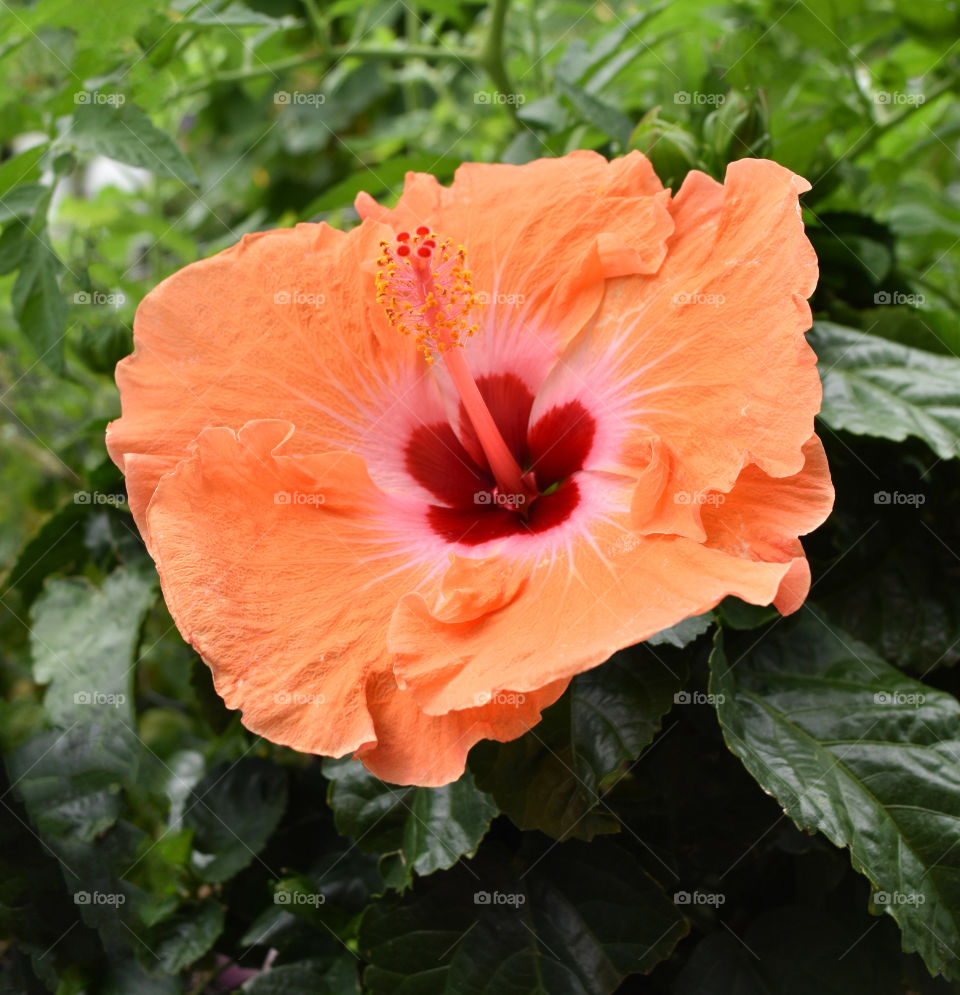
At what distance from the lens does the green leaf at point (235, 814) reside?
4.40 feet

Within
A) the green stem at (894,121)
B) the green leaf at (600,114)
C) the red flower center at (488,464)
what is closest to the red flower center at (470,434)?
the red flower center at (488,464)

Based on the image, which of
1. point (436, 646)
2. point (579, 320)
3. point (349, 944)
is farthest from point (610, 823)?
point (579, 320)

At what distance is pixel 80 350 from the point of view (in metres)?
1.63

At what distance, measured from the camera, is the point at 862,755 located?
1062 millimetres

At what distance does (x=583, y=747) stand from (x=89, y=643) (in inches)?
31.4

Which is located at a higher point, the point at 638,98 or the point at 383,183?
the point at 383,183

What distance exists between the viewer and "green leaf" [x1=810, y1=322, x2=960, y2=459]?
116 cm

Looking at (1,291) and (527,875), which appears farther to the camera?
(1,291)

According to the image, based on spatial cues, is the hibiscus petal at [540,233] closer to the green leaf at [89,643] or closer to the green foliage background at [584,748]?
the green foliage background at [584,748]

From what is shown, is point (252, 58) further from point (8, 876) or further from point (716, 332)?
point (8, 876)

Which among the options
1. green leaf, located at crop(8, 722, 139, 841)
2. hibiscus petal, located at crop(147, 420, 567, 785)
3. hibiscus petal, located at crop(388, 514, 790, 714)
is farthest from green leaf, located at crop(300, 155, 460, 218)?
green leaf, located at crop(8, 722, 139, 841)

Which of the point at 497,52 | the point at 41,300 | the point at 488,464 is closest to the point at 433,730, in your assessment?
the point at 488,464

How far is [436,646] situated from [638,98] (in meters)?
1.65

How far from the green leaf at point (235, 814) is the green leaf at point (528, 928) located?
0.84 feet
